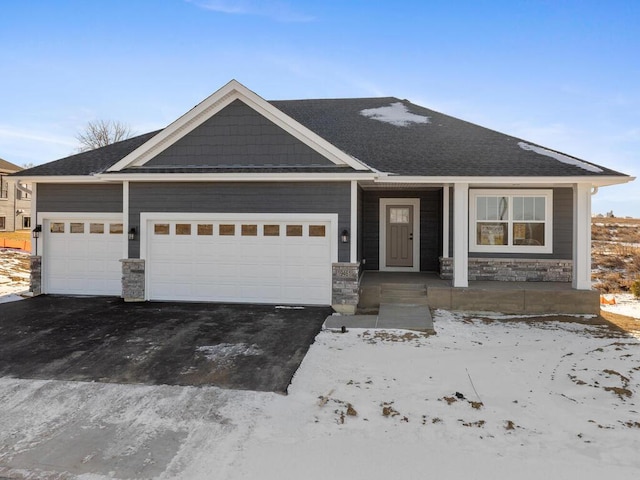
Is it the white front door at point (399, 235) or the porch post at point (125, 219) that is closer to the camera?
the porch post at point (125, 219)

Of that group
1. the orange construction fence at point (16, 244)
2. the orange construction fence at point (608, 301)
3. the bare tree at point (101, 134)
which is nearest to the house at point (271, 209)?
the orange construction fence at point (608, 301)

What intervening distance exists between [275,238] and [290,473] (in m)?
7.02

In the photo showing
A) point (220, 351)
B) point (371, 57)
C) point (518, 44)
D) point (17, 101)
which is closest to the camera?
point (220, 351)

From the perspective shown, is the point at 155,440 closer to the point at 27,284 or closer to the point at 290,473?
the point at 290,473

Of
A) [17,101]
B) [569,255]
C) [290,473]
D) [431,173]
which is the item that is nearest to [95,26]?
Result: [17,101]

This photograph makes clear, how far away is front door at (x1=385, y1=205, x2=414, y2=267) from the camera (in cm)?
1291

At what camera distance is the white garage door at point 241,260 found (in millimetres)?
9945

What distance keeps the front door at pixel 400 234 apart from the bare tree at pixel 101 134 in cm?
2918

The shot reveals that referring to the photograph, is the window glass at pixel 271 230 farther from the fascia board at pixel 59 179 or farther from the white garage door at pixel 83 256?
the fascia board at pixel 59 179

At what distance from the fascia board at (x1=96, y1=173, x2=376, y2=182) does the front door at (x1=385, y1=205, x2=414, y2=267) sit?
3688 mm

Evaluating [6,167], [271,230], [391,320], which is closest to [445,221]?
[391,320]

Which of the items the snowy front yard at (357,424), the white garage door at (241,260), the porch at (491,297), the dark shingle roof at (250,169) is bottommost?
the snowy front yard at (357,424)

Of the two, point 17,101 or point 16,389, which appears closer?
point 16,389

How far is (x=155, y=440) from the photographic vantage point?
3883mm
